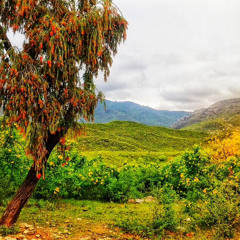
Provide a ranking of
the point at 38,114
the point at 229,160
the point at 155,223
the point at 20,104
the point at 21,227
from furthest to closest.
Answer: the point at 229,160 < the point at 155,223 < the point at 21,227 < the point at 38,114 < the point at 20,104

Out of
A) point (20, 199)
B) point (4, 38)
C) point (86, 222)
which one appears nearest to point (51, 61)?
point (4, 38)

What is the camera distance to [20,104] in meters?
5.01

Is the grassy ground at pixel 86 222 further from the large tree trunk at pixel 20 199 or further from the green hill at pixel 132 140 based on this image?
the green hill at pixel 132 140

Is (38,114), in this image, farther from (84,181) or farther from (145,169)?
(145,169)

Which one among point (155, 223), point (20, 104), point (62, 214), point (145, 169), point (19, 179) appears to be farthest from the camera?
point (145, 169)

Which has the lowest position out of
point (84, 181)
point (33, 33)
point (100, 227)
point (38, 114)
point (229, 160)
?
point (100, 227)

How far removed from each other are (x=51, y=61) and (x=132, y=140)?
149ft

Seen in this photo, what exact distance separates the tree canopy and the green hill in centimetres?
2554

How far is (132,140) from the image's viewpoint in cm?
5028

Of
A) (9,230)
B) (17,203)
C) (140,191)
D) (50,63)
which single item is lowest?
A: (140,191)

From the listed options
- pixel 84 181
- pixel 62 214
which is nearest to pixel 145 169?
pixel 84 181

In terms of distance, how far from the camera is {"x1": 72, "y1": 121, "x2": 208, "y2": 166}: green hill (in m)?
40.6

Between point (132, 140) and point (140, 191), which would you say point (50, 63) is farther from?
point (132, 140)

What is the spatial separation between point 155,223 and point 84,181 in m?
3.86
